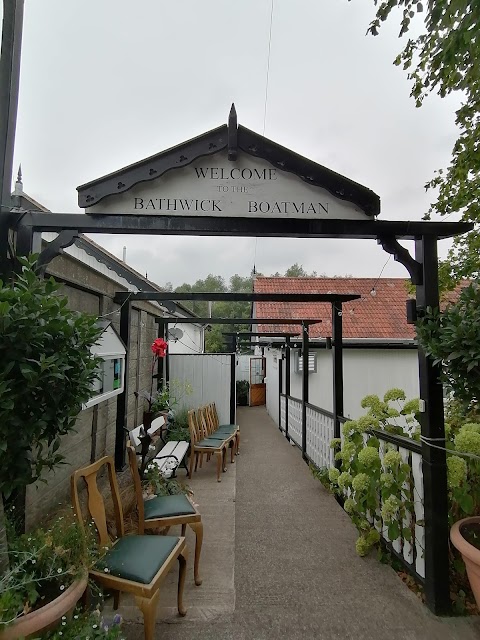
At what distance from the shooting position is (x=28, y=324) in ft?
4.57

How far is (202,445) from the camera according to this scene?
500 centimetres

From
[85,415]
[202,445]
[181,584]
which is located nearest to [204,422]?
[202,445]

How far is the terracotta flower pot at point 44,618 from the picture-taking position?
51.7 inches

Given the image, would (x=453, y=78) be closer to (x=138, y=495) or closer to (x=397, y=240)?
(x=397, y=240)

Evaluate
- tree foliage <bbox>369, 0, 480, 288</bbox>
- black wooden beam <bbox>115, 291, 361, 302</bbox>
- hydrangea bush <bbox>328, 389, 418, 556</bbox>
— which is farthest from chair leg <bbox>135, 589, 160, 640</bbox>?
tree foliage <bbox>369, 0, 480, 288</bbox>

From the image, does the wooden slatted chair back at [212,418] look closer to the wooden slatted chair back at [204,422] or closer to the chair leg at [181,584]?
the wooden slatted chair back at [204,422]

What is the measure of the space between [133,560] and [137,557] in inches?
1.3

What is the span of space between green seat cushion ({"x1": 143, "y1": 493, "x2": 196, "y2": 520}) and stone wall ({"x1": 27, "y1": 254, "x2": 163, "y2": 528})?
2.20ft

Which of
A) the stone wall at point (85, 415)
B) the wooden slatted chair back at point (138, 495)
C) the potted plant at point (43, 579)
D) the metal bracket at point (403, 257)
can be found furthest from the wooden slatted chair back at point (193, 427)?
the metal bracket at point (403, 257)

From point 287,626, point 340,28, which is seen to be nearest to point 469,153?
point 340,28

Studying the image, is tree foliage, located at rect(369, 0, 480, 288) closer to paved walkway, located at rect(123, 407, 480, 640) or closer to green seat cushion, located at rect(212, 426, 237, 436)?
paved walkway, located at rect(123, 407, 480, 640)

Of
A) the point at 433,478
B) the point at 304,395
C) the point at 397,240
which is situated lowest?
the point at 433,478

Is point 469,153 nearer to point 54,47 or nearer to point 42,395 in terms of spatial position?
point 54,47

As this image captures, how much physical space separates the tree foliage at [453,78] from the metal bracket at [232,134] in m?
1.43
